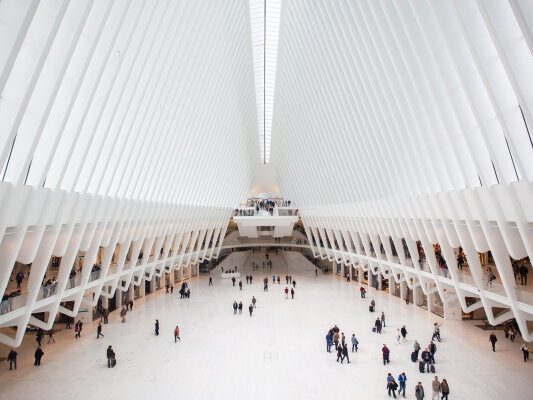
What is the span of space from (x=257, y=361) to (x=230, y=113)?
1687 centimetres

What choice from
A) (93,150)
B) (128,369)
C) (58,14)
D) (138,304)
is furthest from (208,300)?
(58,14)

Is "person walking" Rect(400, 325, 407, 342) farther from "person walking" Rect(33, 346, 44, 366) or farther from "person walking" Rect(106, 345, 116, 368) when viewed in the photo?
"person walking" Rect(33, 346, 44, 366)

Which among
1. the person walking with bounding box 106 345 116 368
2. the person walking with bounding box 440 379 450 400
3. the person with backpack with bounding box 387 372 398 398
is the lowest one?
the person walking with bounding box 106 345 116 368

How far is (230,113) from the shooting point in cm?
2422

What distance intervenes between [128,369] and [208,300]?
1112 cm

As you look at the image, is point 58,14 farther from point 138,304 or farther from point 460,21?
point 138,304

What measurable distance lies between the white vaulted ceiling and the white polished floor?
6.41 ft

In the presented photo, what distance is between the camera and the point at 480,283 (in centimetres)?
1182

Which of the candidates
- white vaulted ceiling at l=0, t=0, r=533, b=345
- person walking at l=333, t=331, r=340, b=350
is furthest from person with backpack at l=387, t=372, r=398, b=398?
white vaulted ceiling at l=0, t=0, r=533, b=345

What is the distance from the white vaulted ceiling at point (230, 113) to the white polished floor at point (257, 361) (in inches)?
77.0

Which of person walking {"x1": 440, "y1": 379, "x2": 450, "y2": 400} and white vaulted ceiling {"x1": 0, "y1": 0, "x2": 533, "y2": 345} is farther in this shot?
person walking {"x1": 440, "y1": 379, "x2": 450, "y2": 400}

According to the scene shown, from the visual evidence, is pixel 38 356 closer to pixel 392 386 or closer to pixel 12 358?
pixel 12 358

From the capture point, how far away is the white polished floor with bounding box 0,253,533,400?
33.8 ft

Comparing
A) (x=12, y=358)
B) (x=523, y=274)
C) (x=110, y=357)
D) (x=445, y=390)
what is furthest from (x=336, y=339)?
(x=12, y=358)
